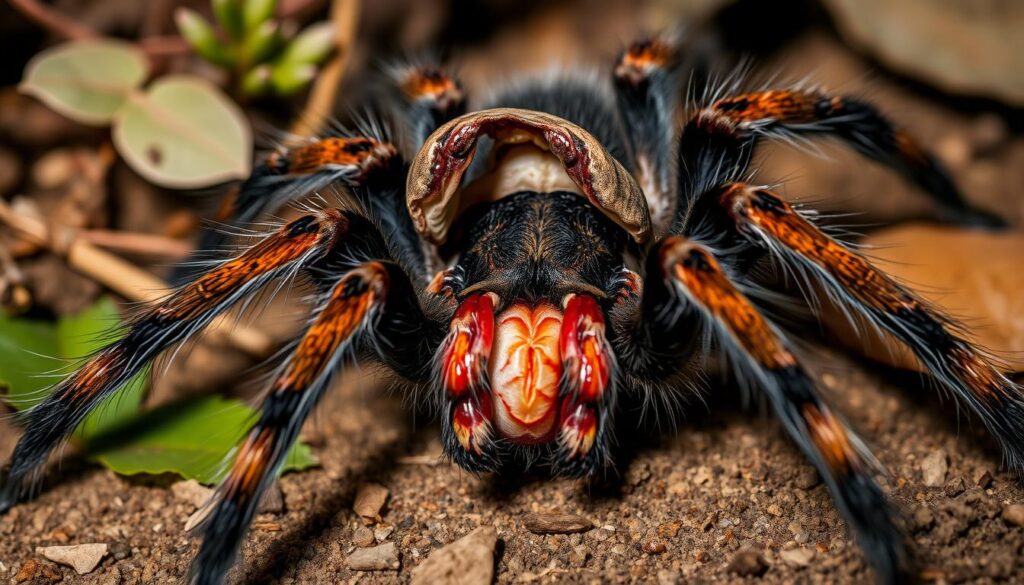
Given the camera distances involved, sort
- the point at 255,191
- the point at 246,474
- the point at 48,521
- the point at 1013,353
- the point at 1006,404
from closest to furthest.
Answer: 1. the point at 246,474
2. the point at 1006,404
3. the point at 48,521
4. the point at 1013,353
5. the point at 255,191

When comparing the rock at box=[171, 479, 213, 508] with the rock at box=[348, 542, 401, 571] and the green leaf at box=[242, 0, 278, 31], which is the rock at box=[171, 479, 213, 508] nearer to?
the rock at box=[348, 542, 401, 571]

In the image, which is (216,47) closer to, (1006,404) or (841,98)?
(841,98)

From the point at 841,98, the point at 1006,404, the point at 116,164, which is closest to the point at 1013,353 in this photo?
the point at 1006,404

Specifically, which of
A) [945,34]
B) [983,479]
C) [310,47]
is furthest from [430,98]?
[945,34]

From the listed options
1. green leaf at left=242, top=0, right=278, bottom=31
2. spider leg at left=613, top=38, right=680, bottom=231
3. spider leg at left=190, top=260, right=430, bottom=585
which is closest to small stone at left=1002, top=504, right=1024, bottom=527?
spider leg at left=613, top=38, right=680, bottom=231

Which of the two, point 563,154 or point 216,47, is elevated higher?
point 563,154

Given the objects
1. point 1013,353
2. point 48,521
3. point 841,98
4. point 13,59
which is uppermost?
point 841,98

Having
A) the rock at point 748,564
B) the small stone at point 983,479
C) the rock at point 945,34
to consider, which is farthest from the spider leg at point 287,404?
the rock at point 945,34

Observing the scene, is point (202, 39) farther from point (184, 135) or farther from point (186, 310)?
point (186, 310)
